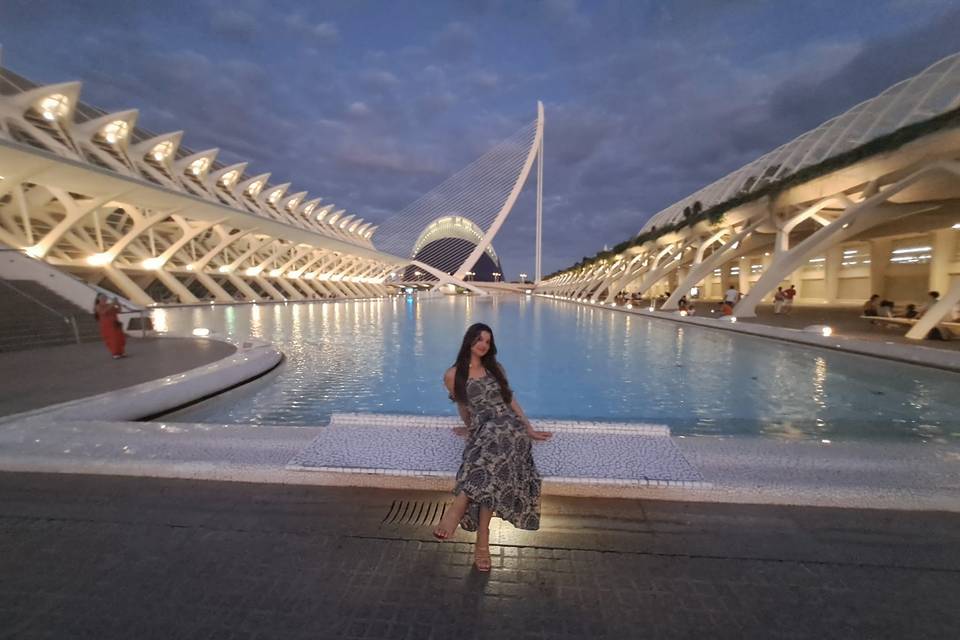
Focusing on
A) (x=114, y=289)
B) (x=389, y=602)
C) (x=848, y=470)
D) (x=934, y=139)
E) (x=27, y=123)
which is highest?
(x=27, y=123)

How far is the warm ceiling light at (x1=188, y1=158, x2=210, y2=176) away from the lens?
28.5 meters

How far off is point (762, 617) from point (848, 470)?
1.10 meters

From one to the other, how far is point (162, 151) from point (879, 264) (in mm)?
36659

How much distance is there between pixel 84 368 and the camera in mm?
4660

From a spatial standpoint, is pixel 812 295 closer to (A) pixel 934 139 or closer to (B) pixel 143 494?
(A) pixel 934 139

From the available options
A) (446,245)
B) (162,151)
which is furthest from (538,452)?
(446,245)

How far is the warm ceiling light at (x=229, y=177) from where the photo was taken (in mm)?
31156

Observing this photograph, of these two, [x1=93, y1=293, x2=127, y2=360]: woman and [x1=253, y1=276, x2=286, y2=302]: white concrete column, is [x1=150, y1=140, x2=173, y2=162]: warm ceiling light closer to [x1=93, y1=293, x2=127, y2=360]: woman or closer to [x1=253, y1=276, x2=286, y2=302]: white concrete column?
[x1=253, y1=276, x2=286, y2=302]: white concrete column

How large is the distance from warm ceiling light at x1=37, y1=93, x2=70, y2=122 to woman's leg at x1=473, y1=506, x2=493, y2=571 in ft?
91.3

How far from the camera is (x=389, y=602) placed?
1.24 m

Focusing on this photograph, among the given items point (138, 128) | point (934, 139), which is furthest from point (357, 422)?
point (138, 128)

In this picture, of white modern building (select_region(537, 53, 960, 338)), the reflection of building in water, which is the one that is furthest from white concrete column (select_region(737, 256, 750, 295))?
the reflection of building in water

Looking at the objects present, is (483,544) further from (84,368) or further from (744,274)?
(744,274)

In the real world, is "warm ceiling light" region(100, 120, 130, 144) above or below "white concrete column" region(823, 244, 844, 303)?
above
